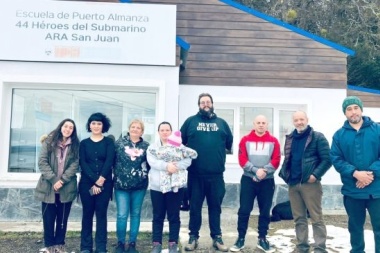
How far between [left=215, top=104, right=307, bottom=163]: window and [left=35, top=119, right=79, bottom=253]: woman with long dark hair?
4.12 meters

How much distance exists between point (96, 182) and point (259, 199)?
207cm

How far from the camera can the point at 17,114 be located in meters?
6.90

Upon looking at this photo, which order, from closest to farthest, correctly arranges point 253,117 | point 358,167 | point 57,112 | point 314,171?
point 358,167 → point 314,171 → point 57,112 → point 253,117

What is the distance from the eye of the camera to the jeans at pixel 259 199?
16.1 ft

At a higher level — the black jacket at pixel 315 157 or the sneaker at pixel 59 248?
the black jacket at pixel 315 157

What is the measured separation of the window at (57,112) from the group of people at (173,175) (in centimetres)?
217

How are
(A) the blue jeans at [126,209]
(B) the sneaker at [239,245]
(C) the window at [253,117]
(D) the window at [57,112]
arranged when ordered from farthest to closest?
(C) the window at [253,117], (D) the window at [57,112], (B) the sneaker at [239,245], (A) the blue jeans at [126,209]

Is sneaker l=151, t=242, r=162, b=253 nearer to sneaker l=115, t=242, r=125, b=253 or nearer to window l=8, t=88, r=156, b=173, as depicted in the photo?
sneaker l=115, t=242, r=125, b=253

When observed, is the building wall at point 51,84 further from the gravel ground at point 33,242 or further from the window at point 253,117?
the window at point 253,117

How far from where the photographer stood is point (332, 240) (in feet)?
18.4

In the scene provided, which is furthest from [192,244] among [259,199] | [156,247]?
[259,199]

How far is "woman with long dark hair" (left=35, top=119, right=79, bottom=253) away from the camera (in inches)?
186

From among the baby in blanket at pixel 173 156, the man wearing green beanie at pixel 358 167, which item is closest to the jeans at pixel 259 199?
the baby in blanket at pixel 173 156

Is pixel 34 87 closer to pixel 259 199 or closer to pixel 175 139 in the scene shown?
pixel 175 139
